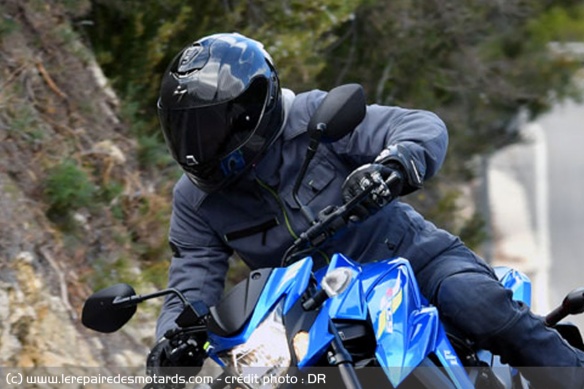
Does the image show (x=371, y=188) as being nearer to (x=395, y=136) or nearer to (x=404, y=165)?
(x=404, y=165)

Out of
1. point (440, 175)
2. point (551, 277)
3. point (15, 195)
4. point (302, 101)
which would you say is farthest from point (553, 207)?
point (302, 101)

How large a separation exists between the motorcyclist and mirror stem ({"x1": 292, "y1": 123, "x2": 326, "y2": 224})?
0.14 m

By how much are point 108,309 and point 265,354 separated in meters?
0.71

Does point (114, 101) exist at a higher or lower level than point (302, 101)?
lower

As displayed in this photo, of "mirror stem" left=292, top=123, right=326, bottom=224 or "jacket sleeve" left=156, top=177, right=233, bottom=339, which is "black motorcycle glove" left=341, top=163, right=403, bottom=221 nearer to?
"mirror stem" left=292, top=123, right=326, bottom=224

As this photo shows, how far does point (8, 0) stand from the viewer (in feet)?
26.9

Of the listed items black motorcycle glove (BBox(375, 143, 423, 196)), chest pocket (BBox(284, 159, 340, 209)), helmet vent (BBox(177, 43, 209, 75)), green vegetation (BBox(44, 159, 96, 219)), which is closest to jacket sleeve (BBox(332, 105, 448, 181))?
chest pocket (BBox(284, 159, 340, 209))

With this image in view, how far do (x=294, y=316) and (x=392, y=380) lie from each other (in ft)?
1.19

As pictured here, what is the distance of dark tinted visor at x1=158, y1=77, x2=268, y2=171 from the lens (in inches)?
169

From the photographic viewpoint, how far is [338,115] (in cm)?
417

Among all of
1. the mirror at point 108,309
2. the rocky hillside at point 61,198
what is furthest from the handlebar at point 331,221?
the rocky hillside at point 61,198

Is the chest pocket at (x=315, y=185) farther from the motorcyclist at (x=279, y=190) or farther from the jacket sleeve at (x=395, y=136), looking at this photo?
the jacket sleeve at (x=395, y=136)

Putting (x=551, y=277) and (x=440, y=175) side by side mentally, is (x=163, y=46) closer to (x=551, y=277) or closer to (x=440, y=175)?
(x=440, y=175)

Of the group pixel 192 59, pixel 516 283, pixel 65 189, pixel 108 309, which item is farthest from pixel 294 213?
pixel 65 189
